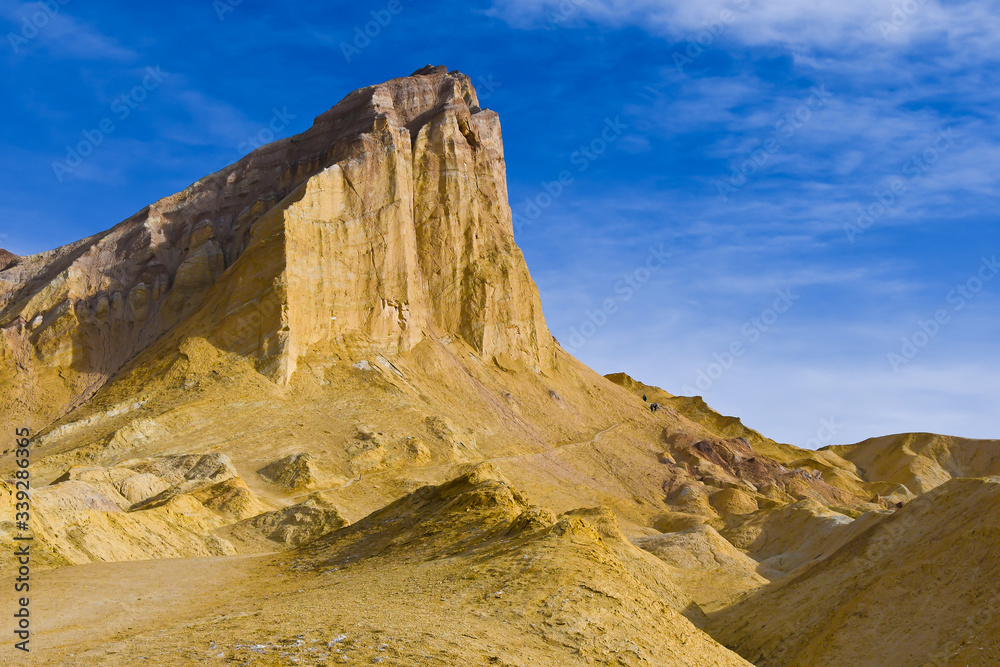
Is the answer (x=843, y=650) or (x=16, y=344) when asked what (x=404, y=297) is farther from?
(x=843, y=650)

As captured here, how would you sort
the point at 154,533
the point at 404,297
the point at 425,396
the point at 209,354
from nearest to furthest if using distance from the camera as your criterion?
the point at 154,533 → the point at 209,354 → the point at 425,396 → the point at 404,297

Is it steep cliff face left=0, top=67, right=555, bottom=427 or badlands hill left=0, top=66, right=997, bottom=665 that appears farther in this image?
steep cliff face left=0, top=67, right=555, bottom=427

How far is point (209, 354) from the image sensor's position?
4453cm

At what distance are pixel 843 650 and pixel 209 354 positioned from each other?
33.8 m

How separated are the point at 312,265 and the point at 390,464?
12.9m

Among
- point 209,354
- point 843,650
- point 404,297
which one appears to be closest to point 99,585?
point 843,650

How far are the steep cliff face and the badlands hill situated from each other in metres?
0.18

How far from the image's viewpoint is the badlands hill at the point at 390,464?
13.4m

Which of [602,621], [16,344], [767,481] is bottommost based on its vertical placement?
[602,621]

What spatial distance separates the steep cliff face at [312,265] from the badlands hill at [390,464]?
7.1 inches

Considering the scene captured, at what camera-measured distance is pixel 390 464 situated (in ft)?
133

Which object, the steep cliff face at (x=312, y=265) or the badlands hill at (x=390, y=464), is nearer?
the badlands hill at (x=390, y=464)

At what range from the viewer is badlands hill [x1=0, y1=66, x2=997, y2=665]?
43.9 ft

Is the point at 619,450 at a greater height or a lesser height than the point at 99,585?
greater
